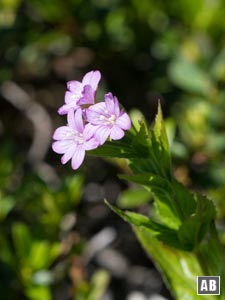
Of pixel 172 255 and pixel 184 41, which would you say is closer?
pixel 172 255

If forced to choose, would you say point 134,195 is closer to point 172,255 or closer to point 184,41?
point 172,255

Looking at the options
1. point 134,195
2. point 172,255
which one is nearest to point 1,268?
point 134,195

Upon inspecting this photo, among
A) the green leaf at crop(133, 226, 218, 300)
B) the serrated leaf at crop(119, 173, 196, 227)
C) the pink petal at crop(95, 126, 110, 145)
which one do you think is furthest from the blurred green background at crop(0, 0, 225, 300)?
the pink petal at crop(95, 126, 110, 145)

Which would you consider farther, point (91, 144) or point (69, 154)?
point (69, 154)

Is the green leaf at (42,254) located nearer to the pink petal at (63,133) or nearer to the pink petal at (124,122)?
the pink petal at (63,133)

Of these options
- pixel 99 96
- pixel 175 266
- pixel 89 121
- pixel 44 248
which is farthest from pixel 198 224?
pixel 99 96

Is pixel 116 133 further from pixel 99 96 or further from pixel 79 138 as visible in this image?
pixel 99 96

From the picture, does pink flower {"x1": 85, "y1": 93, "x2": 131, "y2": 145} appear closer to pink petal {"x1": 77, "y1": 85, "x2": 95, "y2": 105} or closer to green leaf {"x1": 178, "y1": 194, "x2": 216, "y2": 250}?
pink petal {"x1": 77, "y1": 85, "x2": 95, "y2": 105}
